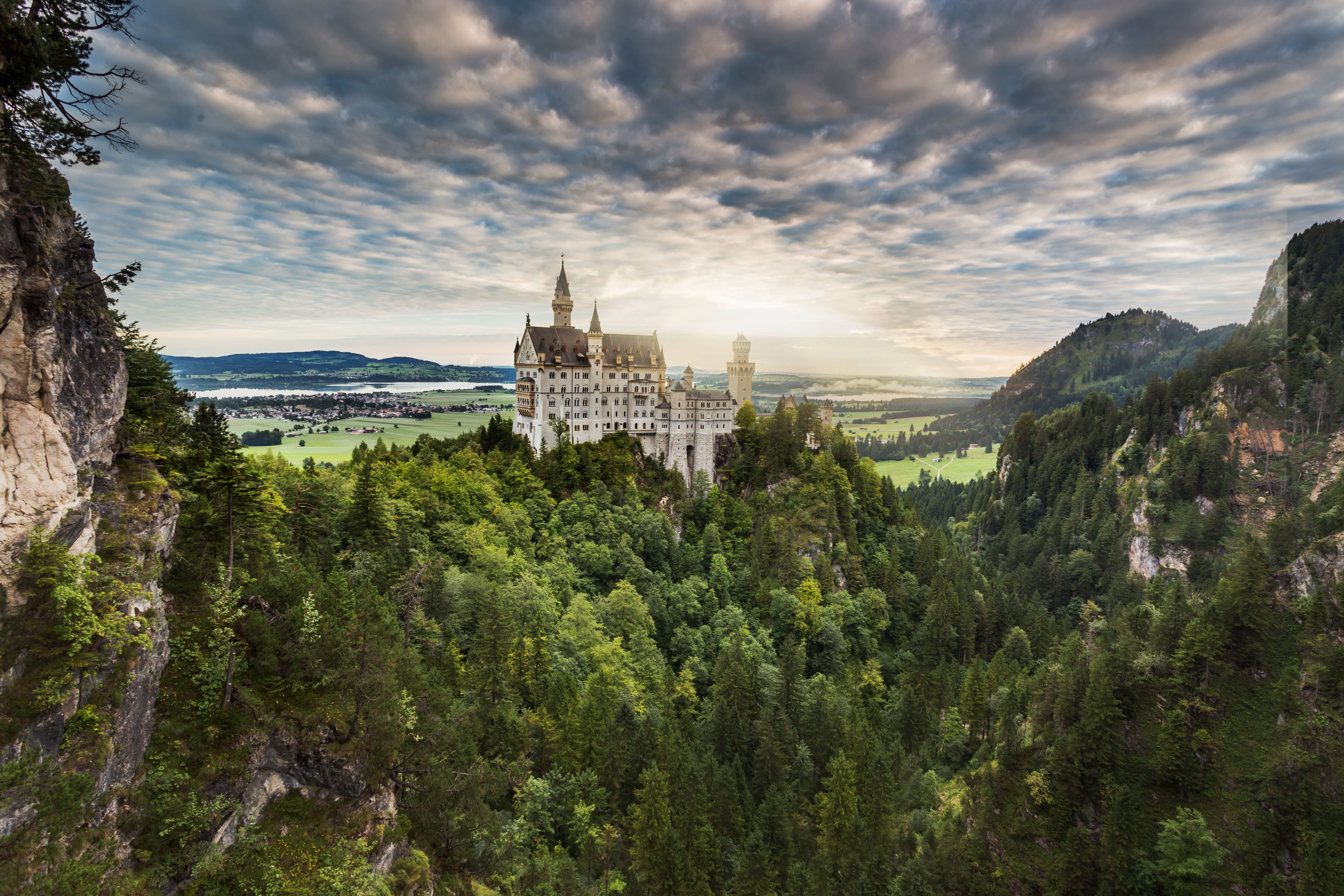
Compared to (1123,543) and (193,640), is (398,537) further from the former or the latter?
(1123,543)

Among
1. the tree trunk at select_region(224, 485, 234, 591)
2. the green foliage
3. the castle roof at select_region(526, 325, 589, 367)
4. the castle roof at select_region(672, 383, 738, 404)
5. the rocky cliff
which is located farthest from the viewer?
the castle roof at select_region(672, 383, 738, 404)

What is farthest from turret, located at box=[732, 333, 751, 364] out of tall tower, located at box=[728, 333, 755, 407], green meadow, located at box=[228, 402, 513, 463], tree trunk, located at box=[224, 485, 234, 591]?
tree trunk, located at box=[224, 485, 234, 591]

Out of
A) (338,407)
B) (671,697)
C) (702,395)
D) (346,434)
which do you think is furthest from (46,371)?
(338,407)

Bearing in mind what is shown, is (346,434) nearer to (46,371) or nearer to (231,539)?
(231,539)

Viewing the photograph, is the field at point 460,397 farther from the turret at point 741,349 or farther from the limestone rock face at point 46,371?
the limestone rock face at point 46,371

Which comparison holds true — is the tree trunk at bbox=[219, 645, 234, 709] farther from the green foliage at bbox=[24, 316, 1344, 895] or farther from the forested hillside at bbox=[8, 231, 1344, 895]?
the green foliage at bbox=[24, 316, 1344, 895]

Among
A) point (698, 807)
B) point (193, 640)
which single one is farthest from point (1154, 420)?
point (193, 640)

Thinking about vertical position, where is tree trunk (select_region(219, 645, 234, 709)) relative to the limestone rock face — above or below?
below
